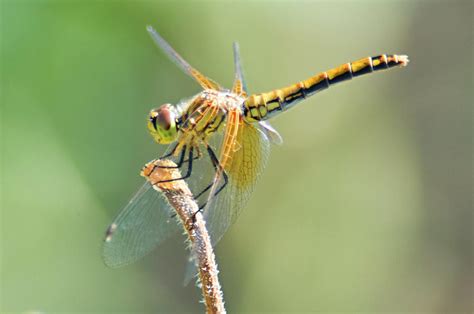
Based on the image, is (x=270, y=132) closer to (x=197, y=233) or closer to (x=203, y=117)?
(x=203, y=117)

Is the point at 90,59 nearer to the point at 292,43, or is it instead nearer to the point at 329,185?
the point at 292,43

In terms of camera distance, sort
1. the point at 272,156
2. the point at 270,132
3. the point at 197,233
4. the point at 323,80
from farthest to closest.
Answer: the point at 272,156 < the point at 323,80 < the point at 270,132 < the point at 197,233

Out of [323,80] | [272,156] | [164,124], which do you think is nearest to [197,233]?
[164,124]

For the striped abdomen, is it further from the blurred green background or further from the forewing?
the blurred green background

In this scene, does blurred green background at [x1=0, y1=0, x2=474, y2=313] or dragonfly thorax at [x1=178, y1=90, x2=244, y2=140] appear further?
blurred green background at [x1=0, y1=0, x2=474, y2=313]

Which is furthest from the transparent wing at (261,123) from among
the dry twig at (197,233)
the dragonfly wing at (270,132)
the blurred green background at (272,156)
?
the blurred green background at (272,156)

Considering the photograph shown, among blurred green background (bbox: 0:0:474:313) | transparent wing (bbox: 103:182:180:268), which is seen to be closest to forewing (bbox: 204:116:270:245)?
transparent wing (bbox: 103:182:180:268)
